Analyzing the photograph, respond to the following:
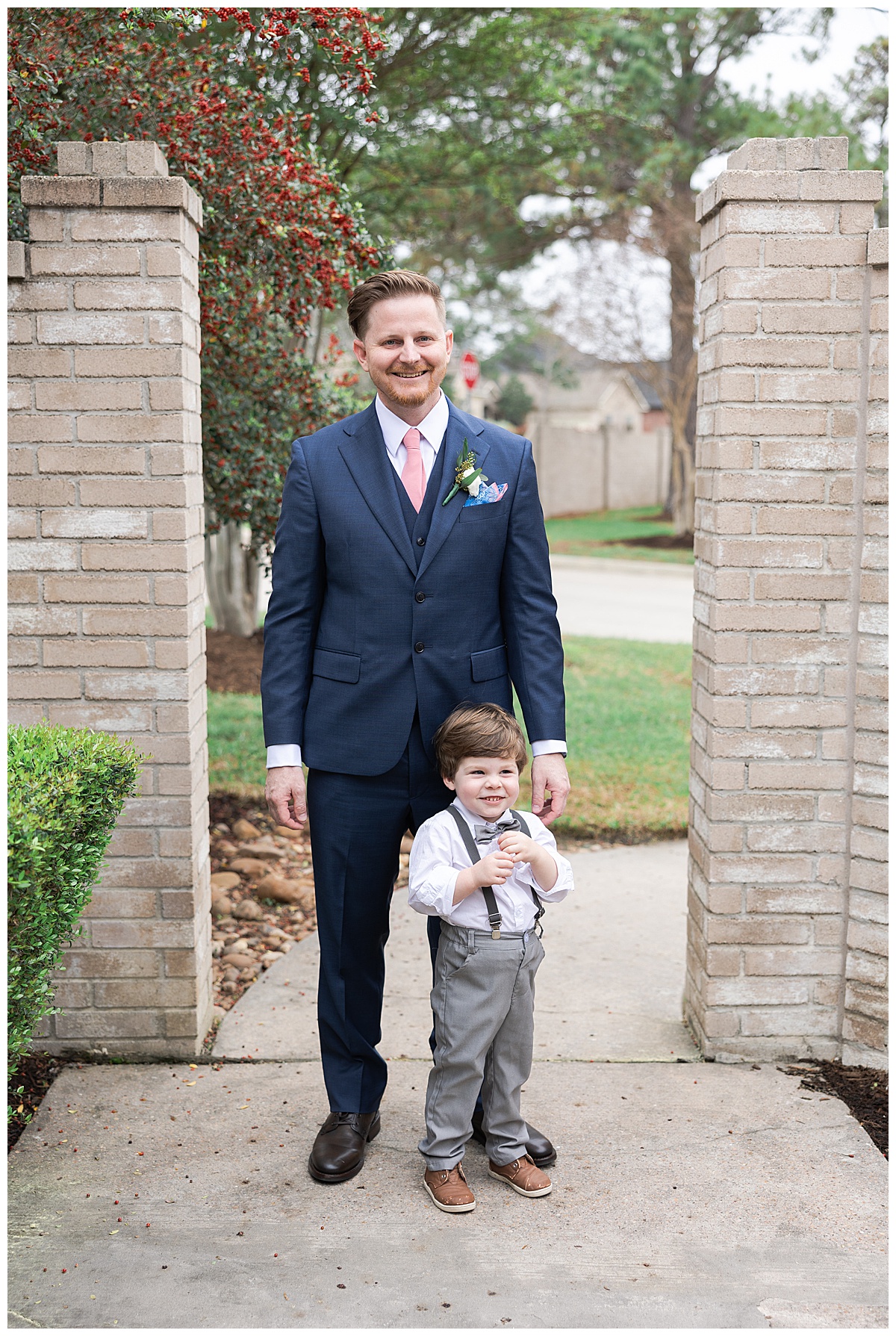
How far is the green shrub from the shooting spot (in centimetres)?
230

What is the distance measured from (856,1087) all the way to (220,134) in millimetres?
3826

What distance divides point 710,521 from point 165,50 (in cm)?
282

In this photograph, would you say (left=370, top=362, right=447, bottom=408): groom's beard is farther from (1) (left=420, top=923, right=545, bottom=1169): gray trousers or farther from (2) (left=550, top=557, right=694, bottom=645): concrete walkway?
(2) (left=550, top=557, right=694, bottom=645): concrete walkway

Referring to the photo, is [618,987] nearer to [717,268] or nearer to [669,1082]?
[669,1082]

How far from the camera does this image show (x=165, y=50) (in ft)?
14.5

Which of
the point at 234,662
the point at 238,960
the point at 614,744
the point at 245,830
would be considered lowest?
the point at 238,960

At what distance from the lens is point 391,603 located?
2.84 metres

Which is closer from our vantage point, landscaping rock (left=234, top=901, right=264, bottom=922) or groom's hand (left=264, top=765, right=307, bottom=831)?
groom's hand (left=264, top=765, right=307, bottom=831)

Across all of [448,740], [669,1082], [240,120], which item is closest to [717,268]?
[448,740]

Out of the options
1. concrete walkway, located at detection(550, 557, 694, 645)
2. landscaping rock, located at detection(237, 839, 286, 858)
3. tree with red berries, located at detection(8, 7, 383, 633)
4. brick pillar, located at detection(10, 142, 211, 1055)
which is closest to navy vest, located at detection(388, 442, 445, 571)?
brick pillar, located at detection(10, 142, 211, 1055)

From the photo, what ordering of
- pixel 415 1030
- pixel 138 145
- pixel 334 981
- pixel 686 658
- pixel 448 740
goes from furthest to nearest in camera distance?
1. pixel 686 658
2. pixel 415 1030
3. pixel 138 145
4. pixel 334 981
5. pixel 448 740

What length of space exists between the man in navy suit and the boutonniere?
0.02 m

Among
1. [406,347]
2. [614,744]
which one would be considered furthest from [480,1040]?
[614,744]

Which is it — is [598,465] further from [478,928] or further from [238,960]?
[478,928]
